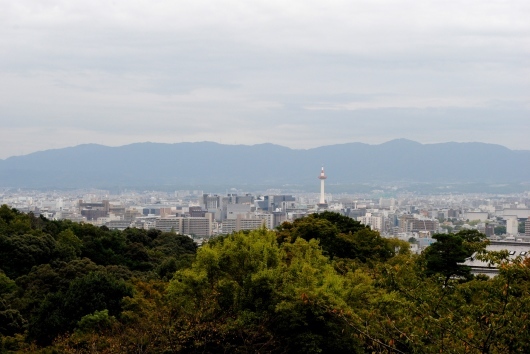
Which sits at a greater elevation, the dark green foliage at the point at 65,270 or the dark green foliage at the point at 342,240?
the dark green foliage at the point at 342,240

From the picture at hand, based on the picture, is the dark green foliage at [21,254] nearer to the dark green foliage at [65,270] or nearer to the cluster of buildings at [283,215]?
the dark green foliage at [65,270]

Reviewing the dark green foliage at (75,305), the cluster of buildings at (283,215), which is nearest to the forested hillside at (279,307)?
the dark green foliage at (75,305)

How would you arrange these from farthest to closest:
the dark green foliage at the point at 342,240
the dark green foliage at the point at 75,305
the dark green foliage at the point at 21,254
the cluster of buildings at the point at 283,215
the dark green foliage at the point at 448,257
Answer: the cluster of buildings at the point at 283,215 < the dark green foliage at the point at 21,254 < the dark green foliage at the point at 342,240 < the dark green foliage at the point at 448,257 < the dark green foliage at the point at 75,305

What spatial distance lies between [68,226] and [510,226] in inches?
2520

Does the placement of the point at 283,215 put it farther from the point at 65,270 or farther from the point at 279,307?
the point at 279,307

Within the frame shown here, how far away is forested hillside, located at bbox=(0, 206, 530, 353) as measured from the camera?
24.8ft

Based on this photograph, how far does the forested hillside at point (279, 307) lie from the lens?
7547 millimetres

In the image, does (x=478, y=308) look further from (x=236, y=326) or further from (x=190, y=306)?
(x=190, y=306)

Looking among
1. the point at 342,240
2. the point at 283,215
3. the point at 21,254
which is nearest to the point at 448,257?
the point at 342,240

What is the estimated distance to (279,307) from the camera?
1248cm

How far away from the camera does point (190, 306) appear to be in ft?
45.4

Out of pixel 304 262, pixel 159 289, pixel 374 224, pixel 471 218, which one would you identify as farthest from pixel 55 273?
pixel 471 218

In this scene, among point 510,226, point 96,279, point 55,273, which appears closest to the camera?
point 96,279

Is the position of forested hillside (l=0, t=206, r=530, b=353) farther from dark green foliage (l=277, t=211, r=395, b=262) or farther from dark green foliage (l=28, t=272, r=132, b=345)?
dark green foliage (l=277, t=211, r=395, b=262)
